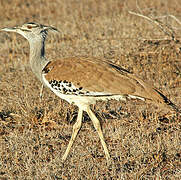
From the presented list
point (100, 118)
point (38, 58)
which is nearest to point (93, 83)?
point (38, 58)

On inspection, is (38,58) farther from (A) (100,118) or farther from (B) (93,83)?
(A) (100,118)

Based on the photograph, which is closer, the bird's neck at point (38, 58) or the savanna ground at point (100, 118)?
the savanna ground at point (100, 118)

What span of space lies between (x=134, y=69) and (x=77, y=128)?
92.0 inches

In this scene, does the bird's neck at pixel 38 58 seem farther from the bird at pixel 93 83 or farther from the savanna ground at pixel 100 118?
the savanna ground at pixel 100 118

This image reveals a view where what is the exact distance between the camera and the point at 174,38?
6.03m

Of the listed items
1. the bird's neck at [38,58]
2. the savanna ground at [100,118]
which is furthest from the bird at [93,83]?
the savanna ground at [100,118]

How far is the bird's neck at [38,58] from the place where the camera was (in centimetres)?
410

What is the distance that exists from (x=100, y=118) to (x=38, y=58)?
4.31 feet

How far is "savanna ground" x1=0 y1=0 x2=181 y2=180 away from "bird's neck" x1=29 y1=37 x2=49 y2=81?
81 cm

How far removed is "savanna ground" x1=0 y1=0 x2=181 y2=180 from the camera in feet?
11.8

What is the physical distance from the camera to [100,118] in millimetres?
5016

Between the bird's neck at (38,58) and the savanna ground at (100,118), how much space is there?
0.81m

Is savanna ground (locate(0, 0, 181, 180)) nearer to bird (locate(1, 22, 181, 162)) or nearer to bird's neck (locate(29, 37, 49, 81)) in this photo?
bird (locate(1, 22, 181, 162))

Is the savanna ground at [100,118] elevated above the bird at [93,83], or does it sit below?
below
